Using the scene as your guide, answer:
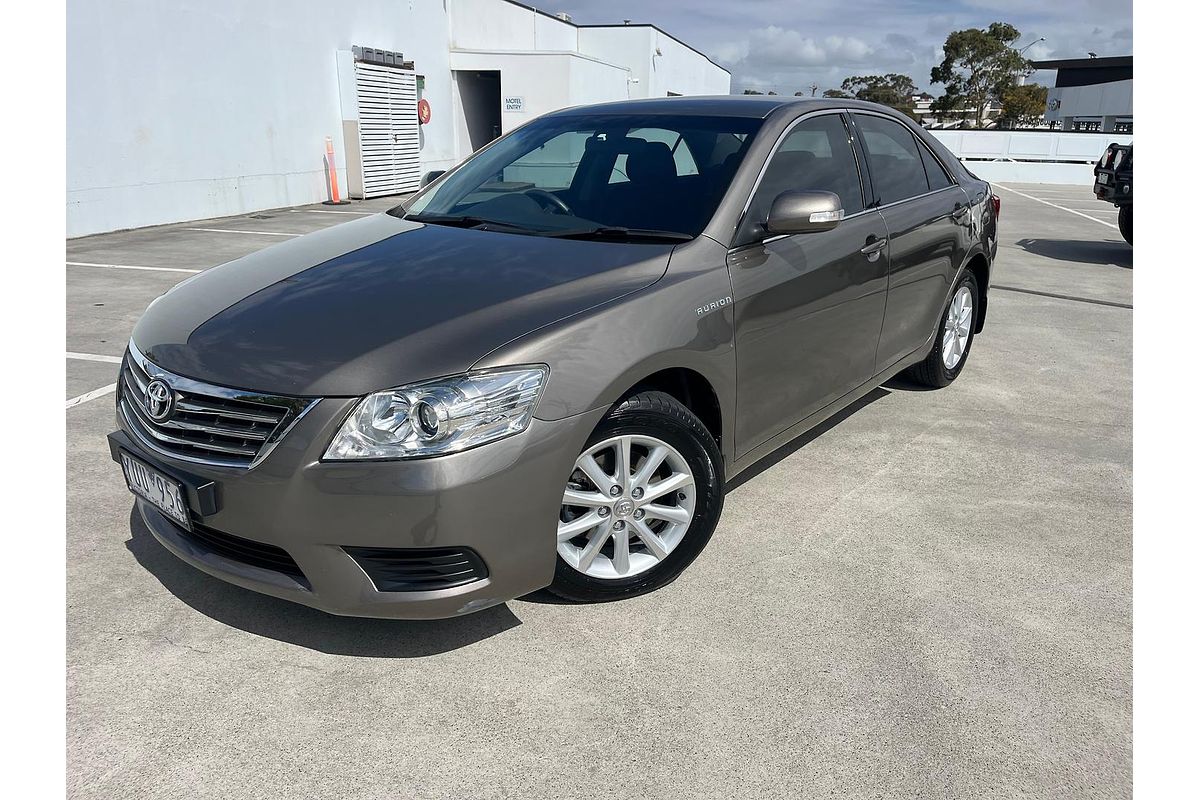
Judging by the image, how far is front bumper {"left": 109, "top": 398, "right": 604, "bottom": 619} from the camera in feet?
7.92

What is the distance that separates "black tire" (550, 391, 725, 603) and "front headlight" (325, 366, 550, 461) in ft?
1.34

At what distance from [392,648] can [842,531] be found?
6.08 feet

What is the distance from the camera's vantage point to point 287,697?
2564 millimetres

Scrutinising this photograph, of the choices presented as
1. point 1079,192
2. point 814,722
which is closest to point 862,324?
point 814,722

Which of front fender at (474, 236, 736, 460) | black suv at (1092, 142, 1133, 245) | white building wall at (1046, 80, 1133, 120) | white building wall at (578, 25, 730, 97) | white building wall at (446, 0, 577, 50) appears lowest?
front fender at (474, 236, 736, 460)

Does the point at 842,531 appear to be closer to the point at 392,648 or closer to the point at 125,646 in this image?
the point at 392,648

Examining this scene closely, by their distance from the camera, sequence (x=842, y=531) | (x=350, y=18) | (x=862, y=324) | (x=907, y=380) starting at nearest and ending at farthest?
(x=842, y=531), (x=862, y=324), (x=907, y=380), (x=350, y=18)

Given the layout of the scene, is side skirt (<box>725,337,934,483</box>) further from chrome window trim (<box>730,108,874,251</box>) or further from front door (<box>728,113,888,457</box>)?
chrome window trim (<box>730,108,874,251</box>)

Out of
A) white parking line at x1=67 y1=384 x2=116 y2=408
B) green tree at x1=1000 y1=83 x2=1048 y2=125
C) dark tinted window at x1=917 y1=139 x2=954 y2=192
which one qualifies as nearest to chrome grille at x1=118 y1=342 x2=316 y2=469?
white parking line at x1=67 y1=384 x2=116 y2=408

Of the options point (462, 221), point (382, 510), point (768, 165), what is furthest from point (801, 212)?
point (382, 510)

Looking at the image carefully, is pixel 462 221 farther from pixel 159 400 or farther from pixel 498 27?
pixel 498 27
